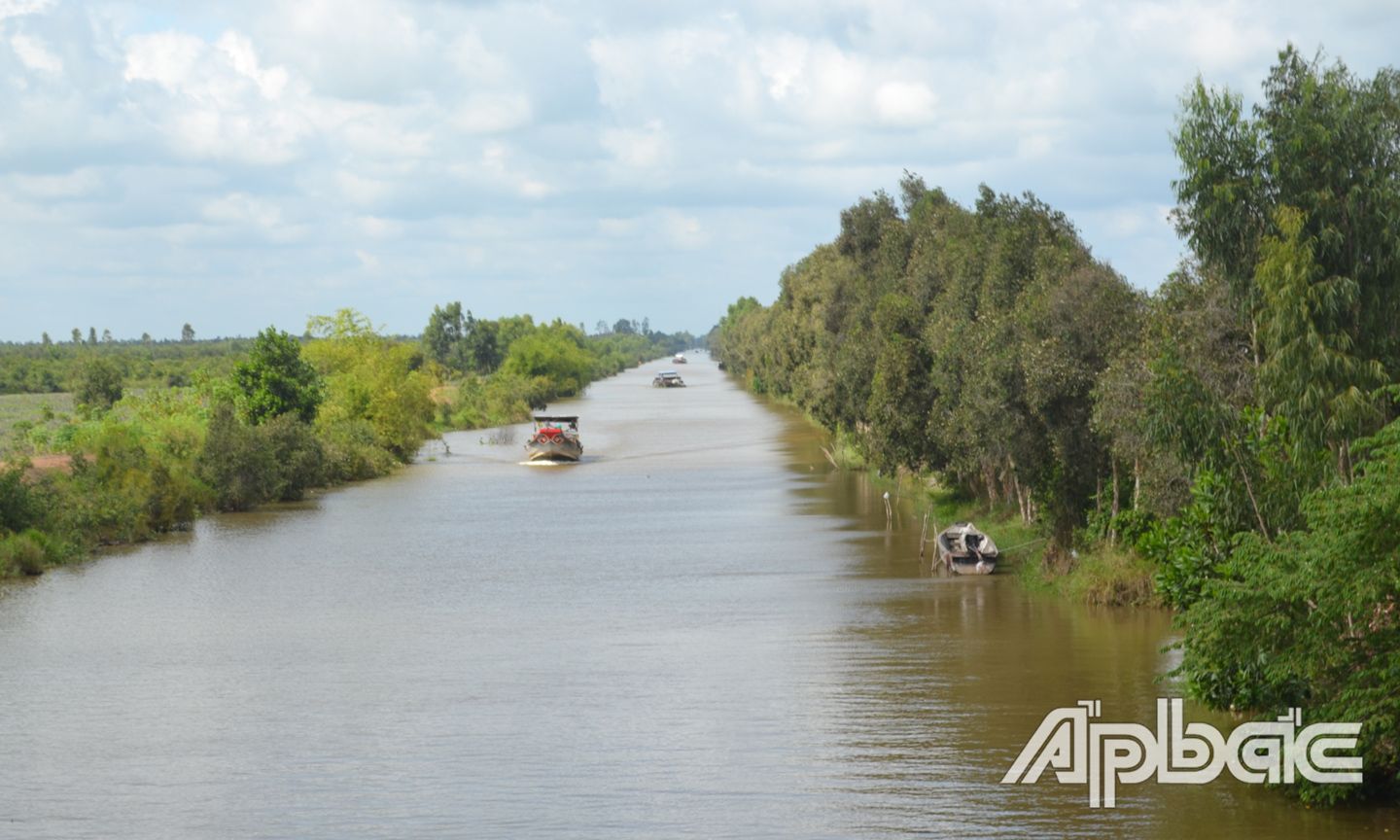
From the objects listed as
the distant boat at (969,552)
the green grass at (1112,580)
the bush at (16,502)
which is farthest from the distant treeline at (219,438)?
the green grass at (1112,580)

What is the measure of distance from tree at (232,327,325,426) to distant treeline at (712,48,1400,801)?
113 ft

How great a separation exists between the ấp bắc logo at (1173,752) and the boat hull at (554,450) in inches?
2017

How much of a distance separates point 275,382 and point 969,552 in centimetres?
4011

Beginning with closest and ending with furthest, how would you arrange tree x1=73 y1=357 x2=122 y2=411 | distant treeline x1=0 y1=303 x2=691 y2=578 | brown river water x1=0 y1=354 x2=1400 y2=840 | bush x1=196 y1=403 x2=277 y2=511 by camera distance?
brown river water x1=0 y1=354 x2=1400 y2=840
distant treeline x1=0 y1=303 x2=691 y2=578
bush x1=196 y1=403 x2=277 y2=511
tree x1=73 y1=357 x2=122 y2=411

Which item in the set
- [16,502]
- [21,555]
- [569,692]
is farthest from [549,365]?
[569,692]

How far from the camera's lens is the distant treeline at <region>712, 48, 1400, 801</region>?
14.5 meters

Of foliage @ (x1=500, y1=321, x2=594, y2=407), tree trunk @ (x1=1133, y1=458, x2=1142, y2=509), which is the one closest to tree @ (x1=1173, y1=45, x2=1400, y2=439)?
tree trunk @ (x1=1133, y1=458, x2=1142, y2=509)

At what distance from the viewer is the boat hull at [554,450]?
69.1 metres

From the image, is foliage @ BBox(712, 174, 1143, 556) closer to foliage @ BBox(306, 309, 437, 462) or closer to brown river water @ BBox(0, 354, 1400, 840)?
brown river water @ BBox(0, 354, 1400, 840)

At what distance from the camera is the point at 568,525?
148ft

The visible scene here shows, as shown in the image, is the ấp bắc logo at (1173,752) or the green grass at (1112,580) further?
the green grass at (1112,580)

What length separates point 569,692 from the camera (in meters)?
21.7

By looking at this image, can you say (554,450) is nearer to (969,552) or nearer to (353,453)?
(353,453)

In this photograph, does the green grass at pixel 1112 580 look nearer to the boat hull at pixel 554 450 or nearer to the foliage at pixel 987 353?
the foliage at pixel 987 353
